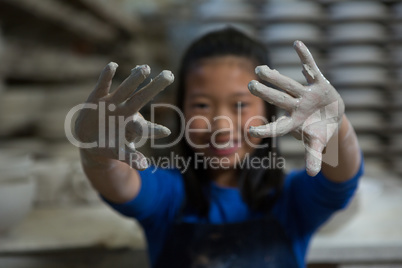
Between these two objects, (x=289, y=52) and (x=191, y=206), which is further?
(x=289, y=52)

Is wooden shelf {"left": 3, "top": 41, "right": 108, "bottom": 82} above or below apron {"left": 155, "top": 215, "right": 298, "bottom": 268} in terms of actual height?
above

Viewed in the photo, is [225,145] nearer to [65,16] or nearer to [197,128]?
[197,128]

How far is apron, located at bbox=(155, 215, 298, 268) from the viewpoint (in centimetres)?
71

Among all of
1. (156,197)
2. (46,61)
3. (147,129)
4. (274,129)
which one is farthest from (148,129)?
(46,61)

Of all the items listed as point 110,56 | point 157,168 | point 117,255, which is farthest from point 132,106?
point 110,56

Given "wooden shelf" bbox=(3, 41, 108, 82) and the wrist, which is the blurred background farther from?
the wrist

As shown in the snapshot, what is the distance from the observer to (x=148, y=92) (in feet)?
1.58

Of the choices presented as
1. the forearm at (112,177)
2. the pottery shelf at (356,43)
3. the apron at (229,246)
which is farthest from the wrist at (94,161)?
the pottery shelf at (356,43)

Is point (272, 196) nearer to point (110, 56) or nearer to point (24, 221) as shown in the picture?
point (24, 221)

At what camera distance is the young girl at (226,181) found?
643mm

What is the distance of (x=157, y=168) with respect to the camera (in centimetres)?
79

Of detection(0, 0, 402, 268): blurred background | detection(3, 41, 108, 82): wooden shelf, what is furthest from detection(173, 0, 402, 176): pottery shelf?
detection(3, 41, 108, 82): wooden shelf

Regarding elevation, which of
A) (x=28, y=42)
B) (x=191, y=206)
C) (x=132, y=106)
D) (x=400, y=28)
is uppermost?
(x=400, y=28)

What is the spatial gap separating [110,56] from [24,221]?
64.9 inches
